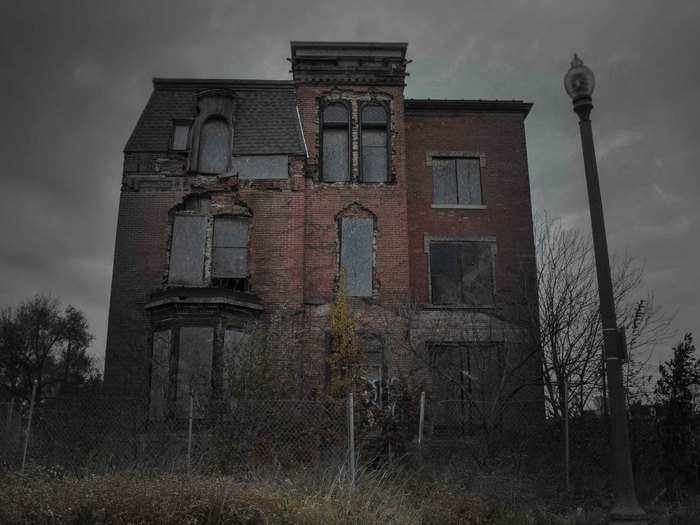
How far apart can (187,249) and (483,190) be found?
31.2 feet

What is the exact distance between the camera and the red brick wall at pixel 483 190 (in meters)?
20.5

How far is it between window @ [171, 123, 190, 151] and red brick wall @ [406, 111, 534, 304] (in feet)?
23.2

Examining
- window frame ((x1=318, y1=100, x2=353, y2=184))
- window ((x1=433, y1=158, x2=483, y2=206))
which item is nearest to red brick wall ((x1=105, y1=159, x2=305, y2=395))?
window frame ((x1=318, y1=100, x2=353, y2=184))

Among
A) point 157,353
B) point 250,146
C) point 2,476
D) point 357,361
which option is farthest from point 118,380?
point 2,476

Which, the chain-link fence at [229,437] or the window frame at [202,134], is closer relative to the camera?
the chain-link fence at [229,437]

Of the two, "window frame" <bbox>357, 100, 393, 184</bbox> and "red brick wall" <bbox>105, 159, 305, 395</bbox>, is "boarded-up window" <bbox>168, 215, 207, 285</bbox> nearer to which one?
"red brick wall" <bbox>105, 159, 305, 395</bbox>

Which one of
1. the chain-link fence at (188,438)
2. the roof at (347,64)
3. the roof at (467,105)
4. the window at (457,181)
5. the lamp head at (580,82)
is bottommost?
the chain-link fence at (188,438)

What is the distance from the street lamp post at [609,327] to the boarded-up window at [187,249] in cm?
1309

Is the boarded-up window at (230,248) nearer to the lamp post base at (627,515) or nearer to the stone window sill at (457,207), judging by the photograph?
the stone window sill at (457,207)

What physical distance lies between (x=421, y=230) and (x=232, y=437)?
11.8 m

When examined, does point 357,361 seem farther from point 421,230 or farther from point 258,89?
point 258,89

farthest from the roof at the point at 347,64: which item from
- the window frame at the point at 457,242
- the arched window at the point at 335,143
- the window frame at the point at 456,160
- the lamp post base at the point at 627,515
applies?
the lamp post base at the point at 627,515

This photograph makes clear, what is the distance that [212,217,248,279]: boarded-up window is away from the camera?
19.1 meters

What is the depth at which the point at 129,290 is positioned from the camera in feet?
61.8
